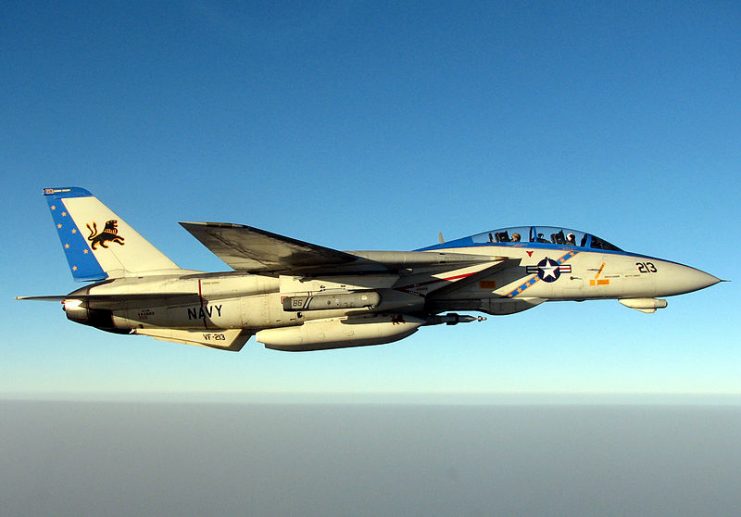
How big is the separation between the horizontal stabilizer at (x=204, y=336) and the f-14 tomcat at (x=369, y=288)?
0.13 feet

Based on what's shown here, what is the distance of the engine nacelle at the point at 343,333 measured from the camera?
13.5 m

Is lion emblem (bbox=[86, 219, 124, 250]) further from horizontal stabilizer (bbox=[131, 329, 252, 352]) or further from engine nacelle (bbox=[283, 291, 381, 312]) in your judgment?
engine nacelle (bbox=[283, 291, 381, 312])

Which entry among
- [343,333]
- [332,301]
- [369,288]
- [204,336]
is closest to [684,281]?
[369,288]

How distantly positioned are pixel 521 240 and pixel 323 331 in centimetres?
559

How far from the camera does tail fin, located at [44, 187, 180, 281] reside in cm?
1556

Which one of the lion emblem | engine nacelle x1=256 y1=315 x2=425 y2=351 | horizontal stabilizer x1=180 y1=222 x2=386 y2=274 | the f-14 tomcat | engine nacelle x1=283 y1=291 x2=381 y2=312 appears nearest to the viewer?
horizontal stabilizer x1=180 y1=222 x2=386 y2=274

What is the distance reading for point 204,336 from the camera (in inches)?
597

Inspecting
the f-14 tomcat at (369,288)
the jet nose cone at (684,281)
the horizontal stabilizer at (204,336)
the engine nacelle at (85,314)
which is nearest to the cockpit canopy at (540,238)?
the f-14 tomcat at (369,288)

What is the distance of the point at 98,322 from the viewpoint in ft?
48.8

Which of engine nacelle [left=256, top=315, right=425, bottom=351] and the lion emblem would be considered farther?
the lion emblem

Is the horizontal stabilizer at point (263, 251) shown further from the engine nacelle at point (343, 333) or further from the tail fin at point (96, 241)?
the tail fin at point (96, 241)

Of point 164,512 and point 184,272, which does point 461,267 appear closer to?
point 184,272

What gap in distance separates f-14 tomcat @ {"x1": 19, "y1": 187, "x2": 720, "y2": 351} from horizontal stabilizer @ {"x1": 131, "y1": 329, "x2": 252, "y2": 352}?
0.13 feet

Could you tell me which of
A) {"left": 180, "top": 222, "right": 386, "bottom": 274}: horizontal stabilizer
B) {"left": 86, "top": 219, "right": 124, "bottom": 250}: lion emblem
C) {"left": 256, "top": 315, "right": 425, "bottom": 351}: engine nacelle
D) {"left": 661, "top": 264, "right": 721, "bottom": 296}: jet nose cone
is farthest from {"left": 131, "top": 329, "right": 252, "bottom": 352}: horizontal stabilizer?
{"left": 661, "top": 264, "right": 721, "bottom": 296}: jet nose cone
